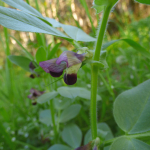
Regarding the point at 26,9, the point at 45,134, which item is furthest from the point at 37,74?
the point at 45,134

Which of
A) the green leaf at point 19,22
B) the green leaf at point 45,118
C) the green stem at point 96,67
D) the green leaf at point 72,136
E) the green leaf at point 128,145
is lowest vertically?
the green leaf at point 72,136

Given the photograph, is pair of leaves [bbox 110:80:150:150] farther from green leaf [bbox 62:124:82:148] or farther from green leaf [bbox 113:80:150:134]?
green leaf [bbox 62:124:82:148]

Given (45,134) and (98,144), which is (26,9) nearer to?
(98,144)

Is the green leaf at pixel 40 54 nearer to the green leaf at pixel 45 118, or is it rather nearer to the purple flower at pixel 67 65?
the purple flower at pixel 67 65

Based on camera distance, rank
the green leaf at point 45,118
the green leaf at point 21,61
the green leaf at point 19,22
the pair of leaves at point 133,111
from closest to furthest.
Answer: the green leaf at point 19,22 → the pair of leaves at point 133,111 → the green leaf at point 21,61 → the green leaf at point 45,118

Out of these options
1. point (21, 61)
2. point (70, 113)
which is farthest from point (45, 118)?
point (21, 61)

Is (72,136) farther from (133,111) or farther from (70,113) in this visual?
(133,111)

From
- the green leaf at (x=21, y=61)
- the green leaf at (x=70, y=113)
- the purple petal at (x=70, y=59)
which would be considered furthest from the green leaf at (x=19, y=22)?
the green leaf at (x=70, y=113)
